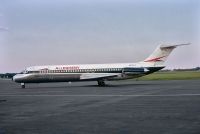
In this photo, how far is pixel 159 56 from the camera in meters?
45.3

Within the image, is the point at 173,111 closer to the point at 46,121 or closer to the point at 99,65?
the point at 46,121

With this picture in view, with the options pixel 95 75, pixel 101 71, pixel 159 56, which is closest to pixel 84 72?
pixel 95 75

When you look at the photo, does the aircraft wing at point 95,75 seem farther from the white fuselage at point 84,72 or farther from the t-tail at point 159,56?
the t-tail at point 159,56

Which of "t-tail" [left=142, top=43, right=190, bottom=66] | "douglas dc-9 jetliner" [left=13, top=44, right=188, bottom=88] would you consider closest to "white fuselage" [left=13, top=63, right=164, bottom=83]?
"douglas dc-9 jetliner" [left=13, top=44, right=188, bottom=88]

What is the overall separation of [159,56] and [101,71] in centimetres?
807

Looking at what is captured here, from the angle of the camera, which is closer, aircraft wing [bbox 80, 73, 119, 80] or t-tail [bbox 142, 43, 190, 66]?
aircraft wing [bbox 80, 73, 119, 80]

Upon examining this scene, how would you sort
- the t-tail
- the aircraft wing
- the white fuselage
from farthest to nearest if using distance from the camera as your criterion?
the t-tail, the white fuselage, the aircraft wing

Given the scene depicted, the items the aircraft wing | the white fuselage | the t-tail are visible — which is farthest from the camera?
the t-tail

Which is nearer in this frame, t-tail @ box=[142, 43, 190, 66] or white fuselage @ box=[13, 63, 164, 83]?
white fuselage @ box=[13, 63, 164, 83]

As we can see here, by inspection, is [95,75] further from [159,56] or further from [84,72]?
[159,56]

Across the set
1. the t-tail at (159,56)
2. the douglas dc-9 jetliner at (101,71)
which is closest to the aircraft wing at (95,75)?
the douglas dc-9 jetliner at (101,71)

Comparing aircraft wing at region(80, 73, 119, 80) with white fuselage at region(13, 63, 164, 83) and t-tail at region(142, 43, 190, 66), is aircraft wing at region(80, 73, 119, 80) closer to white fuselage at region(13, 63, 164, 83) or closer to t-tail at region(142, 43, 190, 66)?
white fuselage at region(13, 63, 164, 83)

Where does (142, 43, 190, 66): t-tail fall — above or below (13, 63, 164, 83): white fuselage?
above

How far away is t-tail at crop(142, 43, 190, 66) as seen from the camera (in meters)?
45.3
